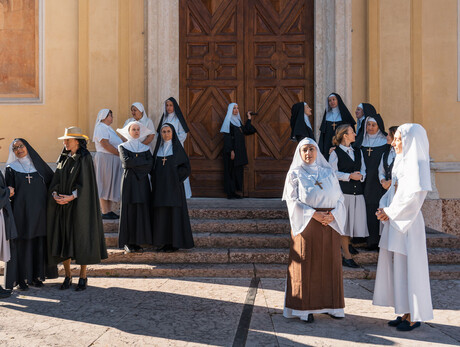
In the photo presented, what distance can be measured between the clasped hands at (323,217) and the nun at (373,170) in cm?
228

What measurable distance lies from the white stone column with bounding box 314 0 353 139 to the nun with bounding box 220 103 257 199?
4.38ft

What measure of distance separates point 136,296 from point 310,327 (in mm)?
1956

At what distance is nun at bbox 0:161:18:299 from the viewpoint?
17.5 ft

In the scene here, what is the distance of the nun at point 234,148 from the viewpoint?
8766 millimetres

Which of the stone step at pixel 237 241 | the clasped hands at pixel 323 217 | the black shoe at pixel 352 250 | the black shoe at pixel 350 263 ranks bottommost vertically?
the black shoe at pixel 350 263

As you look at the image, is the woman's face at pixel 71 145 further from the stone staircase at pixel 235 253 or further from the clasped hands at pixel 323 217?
the clasped hands at pixel 323 217

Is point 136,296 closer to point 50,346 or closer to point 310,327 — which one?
point 50,346

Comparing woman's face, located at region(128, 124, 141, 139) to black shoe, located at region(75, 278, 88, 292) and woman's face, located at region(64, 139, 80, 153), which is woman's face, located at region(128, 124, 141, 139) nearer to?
woman's face, located at region(64, 139, 80, 153)

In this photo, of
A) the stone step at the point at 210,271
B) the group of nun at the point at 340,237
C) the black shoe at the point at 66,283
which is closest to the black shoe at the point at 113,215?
the stone step at the point at 210,271

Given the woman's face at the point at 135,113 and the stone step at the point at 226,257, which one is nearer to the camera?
the stone step at the point at 226,257

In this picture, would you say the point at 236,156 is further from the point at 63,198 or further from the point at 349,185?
the point at 63,198

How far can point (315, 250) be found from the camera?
14.9 ft

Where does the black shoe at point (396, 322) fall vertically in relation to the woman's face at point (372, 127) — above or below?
below

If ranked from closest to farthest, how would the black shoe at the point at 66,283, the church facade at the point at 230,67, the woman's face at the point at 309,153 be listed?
the woman's face at the point at 309,153 < the black shoe at the point at 66,283 < the church facade at the point at 230,67
